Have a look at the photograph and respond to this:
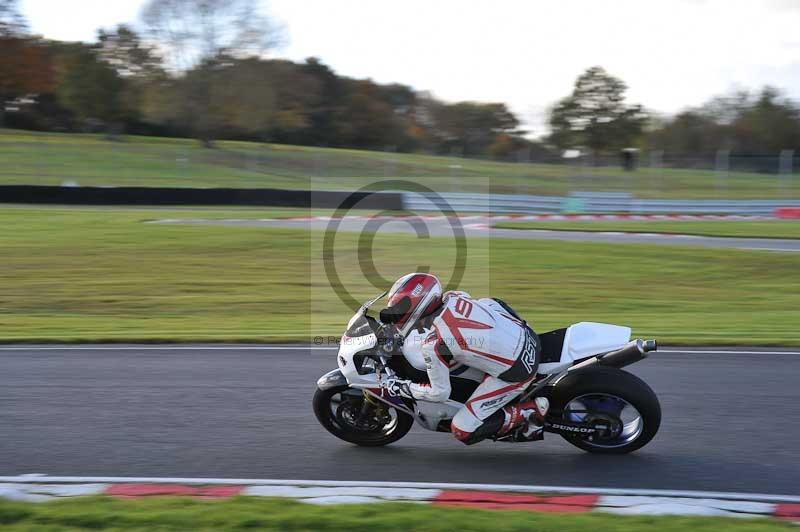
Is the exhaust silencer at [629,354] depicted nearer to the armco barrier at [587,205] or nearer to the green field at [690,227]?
the green field at [690,227]

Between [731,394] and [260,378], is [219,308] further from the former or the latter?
[731,394]

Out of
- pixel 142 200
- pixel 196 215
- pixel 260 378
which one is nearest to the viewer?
pixel 260 378

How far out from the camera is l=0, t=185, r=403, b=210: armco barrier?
1147 inches

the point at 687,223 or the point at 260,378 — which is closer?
the point at 260,378

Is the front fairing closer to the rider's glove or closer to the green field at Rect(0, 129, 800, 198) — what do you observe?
the rider's glove

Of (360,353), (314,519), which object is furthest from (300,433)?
(314,519)

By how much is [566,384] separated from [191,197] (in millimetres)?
26858

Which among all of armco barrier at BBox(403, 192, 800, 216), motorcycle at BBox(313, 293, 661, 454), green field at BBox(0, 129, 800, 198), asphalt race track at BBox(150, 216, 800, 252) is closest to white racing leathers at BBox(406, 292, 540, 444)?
motorcycle at BBox(313, 293, 661, 454)

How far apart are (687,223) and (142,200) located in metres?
18.8

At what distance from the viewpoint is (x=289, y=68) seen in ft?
168

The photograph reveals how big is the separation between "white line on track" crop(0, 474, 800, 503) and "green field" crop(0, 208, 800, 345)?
500 centimetres

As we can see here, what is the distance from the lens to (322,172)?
39.1 metres

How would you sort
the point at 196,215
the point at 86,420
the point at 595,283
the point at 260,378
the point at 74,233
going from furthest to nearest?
the point at 196,215, the point at 74,233, the point at 595,283, the point at 260,378, the point at 86,420

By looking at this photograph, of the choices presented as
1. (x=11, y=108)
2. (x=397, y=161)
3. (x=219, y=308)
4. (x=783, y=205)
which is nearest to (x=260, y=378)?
(x=219, y=308)
